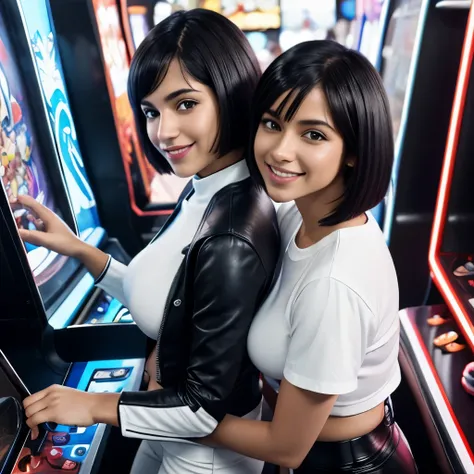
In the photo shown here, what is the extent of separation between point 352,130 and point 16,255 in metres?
0.91

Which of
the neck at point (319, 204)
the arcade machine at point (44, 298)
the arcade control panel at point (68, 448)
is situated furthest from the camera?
the arcade machine at point (44, 298)

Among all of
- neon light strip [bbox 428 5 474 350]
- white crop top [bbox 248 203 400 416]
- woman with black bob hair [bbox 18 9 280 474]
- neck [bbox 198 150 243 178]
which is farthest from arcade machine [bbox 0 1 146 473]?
neon light strip [bbox 428 5 474 350]

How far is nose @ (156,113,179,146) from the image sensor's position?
1104mm

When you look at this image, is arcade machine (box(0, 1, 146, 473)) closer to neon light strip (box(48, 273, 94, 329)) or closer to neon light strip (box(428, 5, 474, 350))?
neon light strip (box(48, 273, 94, 329))

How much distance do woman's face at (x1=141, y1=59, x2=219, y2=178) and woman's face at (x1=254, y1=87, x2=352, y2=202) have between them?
13cm

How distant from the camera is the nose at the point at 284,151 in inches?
38.1

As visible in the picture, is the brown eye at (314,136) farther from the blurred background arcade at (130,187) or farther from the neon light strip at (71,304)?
the neon light strip at (71,304)

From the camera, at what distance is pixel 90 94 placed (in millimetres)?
2012

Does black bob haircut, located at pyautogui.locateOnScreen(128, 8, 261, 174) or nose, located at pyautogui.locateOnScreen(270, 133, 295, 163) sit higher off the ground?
black bob haircut, located at pyautogui.locateOnScreen(128, 8, 261, 174)

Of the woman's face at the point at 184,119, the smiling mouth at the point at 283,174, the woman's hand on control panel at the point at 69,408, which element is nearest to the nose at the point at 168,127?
the woman's face at the point at 184,119

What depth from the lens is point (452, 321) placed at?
181 centimetres

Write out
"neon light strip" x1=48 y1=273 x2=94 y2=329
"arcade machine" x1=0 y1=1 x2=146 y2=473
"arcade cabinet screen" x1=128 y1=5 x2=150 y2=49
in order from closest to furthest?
"arcade machine" x1=0 y1=1 x2=146 y2=473
"neon light strip" x1=48 y1=273 x2=94 y2=329
"arcade cabinet screen" x1=128 y1=5 x2=150 y2=49

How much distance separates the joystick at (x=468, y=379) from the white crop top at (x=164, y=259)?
0.93 metres

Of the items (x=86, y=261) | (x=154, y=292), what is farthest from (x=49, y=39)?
(x=154, y=292)
